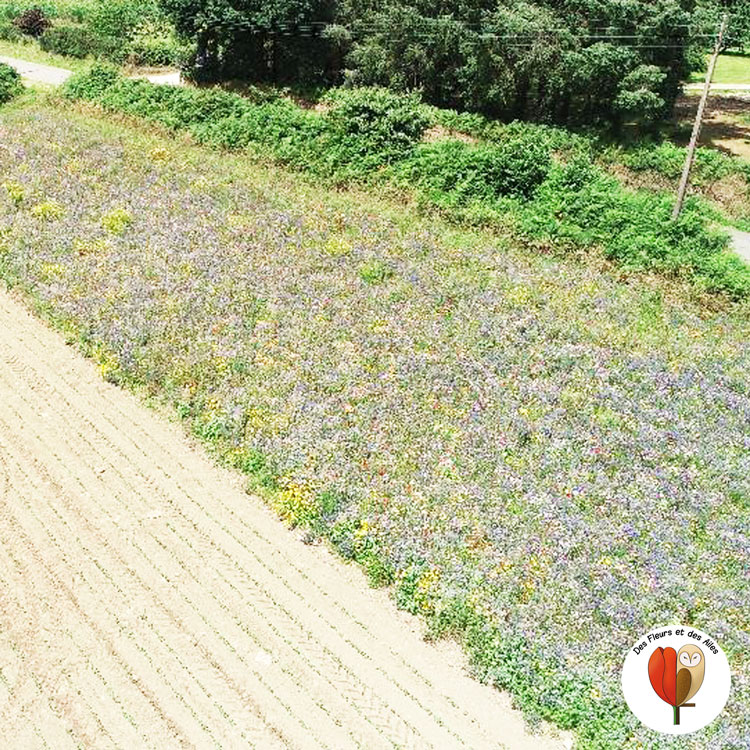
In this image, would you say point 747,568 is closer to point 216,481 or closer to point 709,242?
point 216,481

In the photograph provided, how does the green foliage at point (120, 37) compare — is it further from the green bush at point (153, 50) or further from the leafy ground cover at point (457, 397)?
the leafy ground cover at point (457, 397)

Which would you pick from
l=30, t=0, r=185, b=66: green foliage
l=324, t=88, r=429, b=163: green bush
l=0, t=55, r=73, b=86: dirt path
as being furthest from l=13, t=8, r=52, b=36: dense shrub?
l=324, t=88, r=429, b=163: green bush

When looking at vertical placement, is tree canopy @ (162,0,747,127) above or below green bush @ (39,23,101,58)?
above

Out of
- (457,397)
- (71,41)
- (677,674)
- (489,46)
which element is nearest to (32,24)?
(71,41)

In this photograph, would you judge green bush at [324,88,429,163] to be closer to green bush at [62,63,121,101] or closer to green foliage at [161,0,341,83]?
green foliage at [161,0,341,83]

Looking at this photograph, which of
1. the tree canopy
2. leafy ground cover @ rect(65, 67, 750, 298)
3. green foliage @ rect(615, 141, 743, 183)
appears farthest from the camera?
the tree canopy

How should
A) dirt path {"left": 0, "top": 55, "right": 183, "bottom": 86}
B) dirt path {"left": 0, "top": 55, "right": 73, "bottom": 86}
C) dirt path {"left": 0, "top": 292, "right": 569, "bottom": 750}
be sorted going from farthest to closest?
dirt path {"left": 0, "top": 55, "right": 73, "bottom": 86}, dirt path {"left": 0, "top": 55, "right": 183, "bottom": 86}, dirt path {"left": 0, "top": 292, "right": 569, "bottom": 750}
